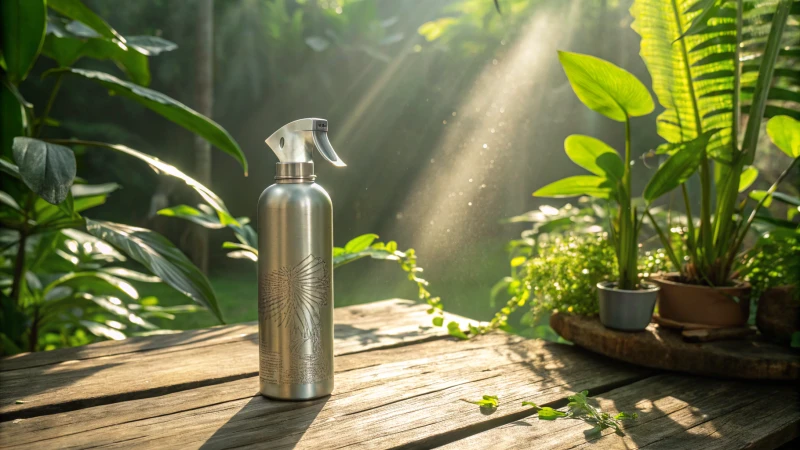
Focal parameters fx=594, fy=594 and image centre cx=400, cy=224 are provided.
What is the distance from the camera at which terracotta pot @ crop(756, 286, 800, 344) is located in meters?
0.86

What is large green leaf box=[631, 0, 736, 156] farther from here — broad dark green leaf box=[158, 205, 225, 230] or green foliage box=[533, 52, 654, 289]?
broad dark green leaf box=[158, 205, 225, 230]

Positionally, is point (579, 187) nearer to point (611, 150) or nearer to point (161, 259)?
point (611, 150)

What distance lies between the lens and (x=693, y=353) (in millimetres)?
819

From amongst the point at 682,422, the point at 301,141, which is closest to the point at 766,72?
the point at 682,422

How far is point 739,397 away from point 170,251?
0.83 metres

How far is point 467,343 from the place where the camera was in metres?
0.98

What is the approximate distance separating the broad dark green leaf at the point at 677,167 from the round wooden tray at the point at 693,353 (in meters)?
0.21

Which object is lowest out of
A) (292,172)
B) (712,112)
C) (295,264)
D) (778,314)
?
(778,314)

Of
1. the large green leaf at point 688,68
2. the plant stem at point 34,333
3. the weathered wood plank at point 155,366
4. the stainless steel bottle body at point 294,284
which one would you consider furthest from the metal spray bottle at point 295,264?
the plant stem at point 34,333

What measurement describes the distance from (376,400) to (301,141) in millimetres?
312

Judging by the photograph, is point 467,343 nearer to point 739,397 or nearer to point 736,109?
point 739,397

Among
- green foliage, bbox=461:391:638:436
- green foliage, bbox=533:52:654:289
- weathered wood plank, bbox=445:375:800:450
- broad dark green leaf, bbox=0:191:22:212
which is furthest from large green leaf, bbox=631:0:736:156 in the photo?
broad dark green leaf, bbox=0:191:22:212

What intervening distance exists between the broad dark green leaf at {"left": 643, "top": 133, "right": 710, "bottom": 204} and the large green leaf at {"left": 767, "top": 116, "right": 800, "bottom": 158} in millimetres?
173

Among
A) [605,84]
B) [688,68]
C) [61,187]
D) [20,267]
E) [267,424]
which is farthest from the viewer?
[20,267]
